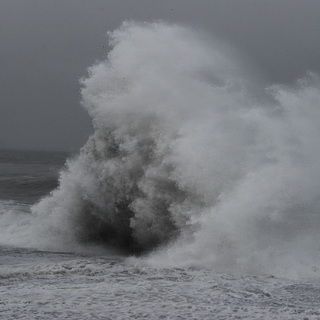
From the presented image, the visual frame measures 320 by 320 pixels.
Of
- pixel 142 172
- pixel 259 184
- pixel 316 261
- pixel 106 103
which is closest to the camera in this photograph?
pixel 316 261

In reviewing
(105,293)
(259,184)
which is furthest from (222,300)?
(259,184)

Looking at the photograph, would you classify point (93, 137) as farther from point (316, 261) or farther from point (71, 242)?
point (316, 261)

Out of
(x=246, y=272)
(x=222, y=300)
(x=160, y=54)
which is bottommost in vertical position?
(x=222, y=300)

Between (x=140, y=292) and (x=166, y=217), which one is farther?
(x=166, y=217)

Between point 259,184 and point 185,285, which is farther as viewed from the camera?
point 259,184

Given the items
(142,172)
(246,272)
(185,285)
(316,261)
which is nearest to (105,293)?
(185,285)

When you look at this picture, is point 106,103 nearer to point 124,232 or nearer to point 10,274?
point 124,232

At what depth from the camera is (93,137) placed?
1362 cm

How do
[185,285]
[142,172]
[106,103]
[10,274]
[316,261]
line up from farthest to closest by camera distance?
[106,103], [142,172], [316,261], [10,274], [185,285]

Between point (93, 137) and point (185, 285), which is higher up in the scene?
point (93, 137)

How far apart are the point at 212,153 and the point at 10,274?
507 centimetres

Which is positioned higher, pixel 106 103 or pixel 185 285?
pixel 106 103

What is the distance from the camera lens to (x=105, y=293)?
7.31 meters

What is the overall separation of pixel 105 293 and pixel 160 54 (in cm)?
837
